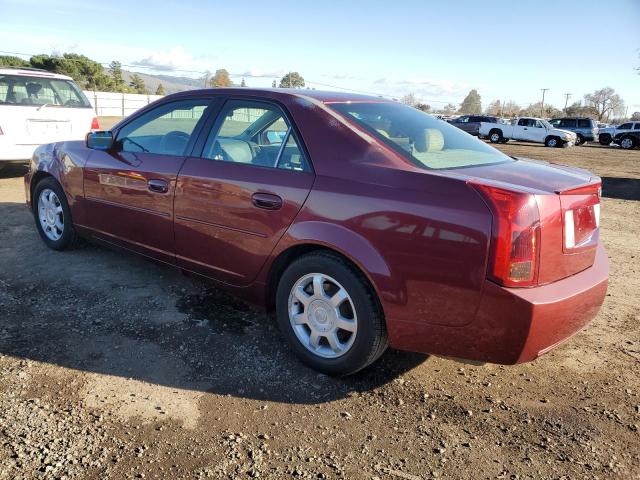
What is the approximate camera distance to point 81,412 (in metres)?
2.70

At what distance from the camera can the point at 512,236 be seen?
2408 millimetres

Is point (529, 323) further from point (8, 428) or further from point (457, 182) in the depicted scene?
point (8, 428)

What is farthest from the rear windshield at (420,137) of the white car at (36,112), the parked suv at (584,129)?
the parked suv at (584,129)

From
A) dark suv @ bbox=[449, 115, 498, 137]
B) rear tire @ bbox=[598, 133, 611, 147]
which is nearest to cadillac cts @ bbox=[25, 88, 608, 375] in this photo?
dark suv @ bbox=[449, 115, 498, 137]

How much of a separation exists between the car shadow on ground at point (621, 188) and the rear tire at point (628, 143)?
19536 millimetres

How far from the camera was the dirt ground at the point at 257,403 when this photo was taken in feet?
7.86

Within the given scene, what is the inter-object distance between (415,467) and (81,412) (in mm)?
1684

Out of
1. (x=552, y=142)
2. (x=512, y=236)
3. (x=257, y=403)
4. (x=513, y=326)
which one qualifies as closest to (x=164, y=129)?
(x=257, y=403)

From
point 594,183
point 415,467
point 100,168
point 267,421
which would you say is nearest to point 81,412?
point 267,421

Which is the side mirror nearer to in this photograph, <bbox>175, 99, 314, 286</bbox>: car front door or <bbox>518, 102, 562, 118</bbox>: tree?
<bbox>175, 99, 314, 286</bbox>: car front door

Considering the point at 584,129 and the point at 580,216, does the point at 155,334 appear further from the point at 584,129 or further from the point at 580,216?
the point at 584,129

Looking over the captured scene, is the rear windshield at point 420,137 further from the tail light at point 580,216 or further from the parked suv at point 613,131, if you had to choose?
the parked suv at point 613,131

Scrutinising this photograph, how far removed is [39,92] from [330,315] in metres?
7.58

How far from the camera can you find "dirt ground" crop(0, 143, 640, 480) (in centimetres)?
239
